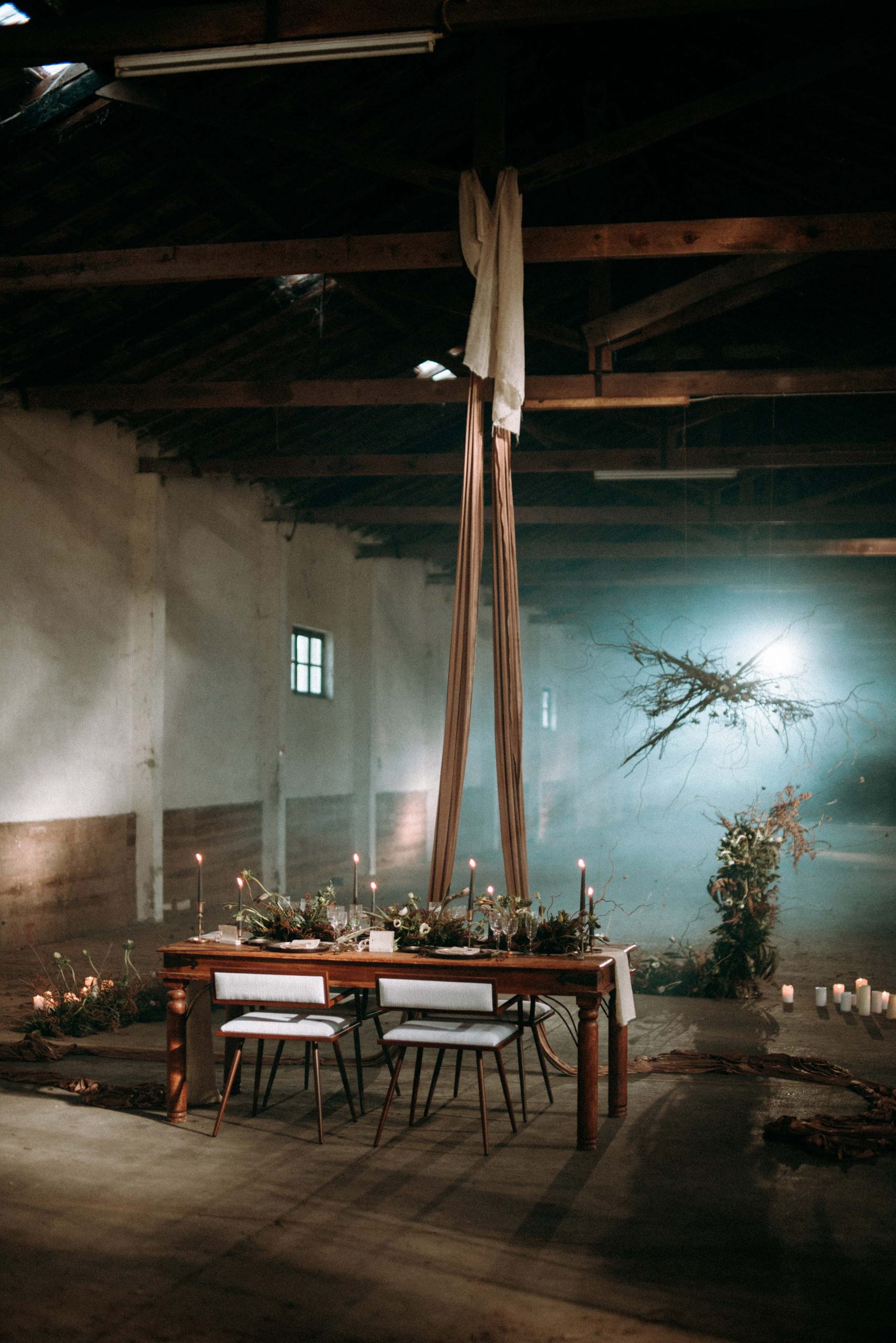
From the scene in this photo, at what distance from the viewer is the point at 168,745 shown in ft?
33.8

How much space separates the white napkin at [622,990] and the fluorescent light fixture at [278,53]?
12.2ft

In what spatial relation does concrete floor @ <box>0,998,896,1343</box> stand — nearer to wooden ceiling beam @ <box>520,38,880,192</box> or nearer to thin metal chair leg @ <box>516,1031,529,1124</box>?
thin metal chair leg @ <box>516,1031,529,1124</box>

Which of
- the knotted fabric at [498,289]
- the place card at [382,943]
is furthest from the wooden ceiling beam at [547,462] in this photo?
the place card at [382,943]

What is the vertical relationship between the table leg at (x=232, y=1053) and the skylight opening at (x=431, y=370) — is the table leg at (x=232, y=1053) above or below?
below

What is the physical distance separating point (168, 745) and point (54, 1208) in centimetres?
683

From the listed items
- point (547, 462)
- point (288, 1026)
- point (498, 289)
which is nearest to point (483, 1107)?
point (288, 1026)

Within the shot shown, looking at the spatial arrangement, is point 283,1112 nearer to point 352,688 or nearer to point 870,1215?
point 870,1215

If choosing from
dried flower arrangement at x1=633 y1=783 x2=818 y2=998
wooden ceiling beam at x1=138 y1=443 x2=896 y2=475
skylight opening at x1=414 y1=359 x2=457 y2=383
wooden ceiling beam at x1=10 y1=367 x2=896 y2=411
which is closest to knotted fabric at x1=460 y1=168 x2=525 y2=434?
wooden ceiling beam at x1=10 y1=367 x2=896 y2=411

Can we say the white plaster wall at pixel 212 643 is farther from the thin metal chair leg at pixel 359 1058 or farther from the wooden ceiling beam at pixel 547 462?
the thin metal chair leg at pixel 359 1058

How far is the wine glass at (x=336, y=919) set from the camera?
15.9ft


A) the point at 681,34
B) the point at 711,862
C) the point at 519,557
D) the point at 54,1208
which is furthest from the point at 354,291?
the point at 711,862

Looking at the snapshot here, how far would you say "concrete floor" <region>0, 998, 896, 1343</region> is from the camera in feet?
9.67

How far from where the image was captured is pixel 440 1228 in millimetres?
3529

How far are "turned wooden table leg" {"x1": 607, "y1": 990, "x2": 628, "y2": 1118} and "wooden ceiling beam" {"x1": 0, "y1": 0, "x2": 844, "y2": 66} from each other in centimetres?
405
